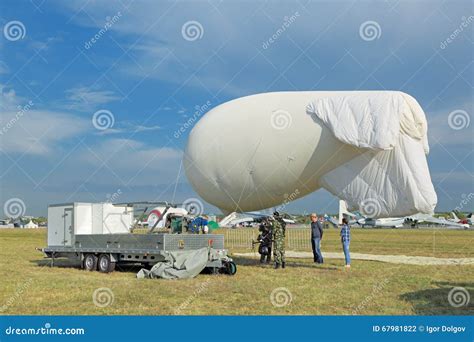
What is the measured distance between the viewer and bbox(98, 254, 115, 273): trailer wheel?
16547 mm

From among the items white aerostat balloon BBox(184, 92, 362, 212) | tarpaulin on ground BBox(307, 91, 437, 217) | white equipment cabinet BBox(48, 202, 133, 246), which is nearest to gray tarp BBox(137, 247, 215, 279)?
white aerostat balloon BBox(184, 92, 362, 212)

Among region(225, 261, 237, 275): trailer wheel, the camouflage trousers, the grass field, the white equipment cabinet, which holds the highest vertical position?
the white equipment cabinet

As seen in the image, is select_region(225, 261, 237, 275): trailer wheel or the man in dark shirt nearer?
select_region(225, 261, 237, 275): trailer wheel

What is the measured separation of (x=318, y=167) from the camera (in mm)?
15156

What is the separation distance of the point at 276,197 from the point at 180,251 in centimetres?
341

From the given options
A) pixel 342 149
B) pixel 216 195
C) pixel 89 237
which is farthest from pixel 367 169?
pixel 89 237

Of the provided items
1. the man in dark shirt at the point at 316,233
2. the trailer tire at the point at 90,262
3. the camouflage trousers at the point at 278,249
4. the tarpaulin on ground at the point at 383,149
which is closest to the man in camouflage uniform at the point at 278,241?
the camouflage trousers at the point at 278,249

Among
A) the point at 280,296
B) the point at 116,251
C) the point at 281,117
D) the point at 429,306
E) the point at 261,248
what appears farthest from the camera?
the point at 261,248

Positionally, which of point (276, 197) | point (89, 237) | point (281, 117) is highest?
point (281, 117)

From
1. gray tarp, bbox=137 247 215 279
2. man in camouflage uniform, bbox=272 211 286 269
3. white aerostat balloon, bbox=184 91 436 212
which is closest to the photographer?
gray tarp, bbox=137 247 215 279

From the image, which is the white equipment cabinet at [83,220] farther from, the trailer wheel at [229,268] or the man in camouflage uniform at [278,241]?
the man in camouflage uniform at [278,241]

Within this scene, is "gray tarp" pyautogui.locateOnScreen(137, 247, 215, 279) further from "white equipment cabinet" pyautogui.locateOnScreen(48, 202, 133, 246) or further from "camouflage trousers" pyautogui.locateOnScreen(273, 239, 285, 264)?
"white equipment cabinet" pyautogui.locateOnScreen(48, 202, 133, 246)

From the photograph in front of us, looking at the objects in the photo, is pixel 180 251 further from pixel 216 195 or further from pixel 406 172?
pixel 406 172

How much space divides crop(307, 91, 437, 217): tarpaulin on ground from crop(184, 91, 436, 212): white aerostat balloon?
398 mm
